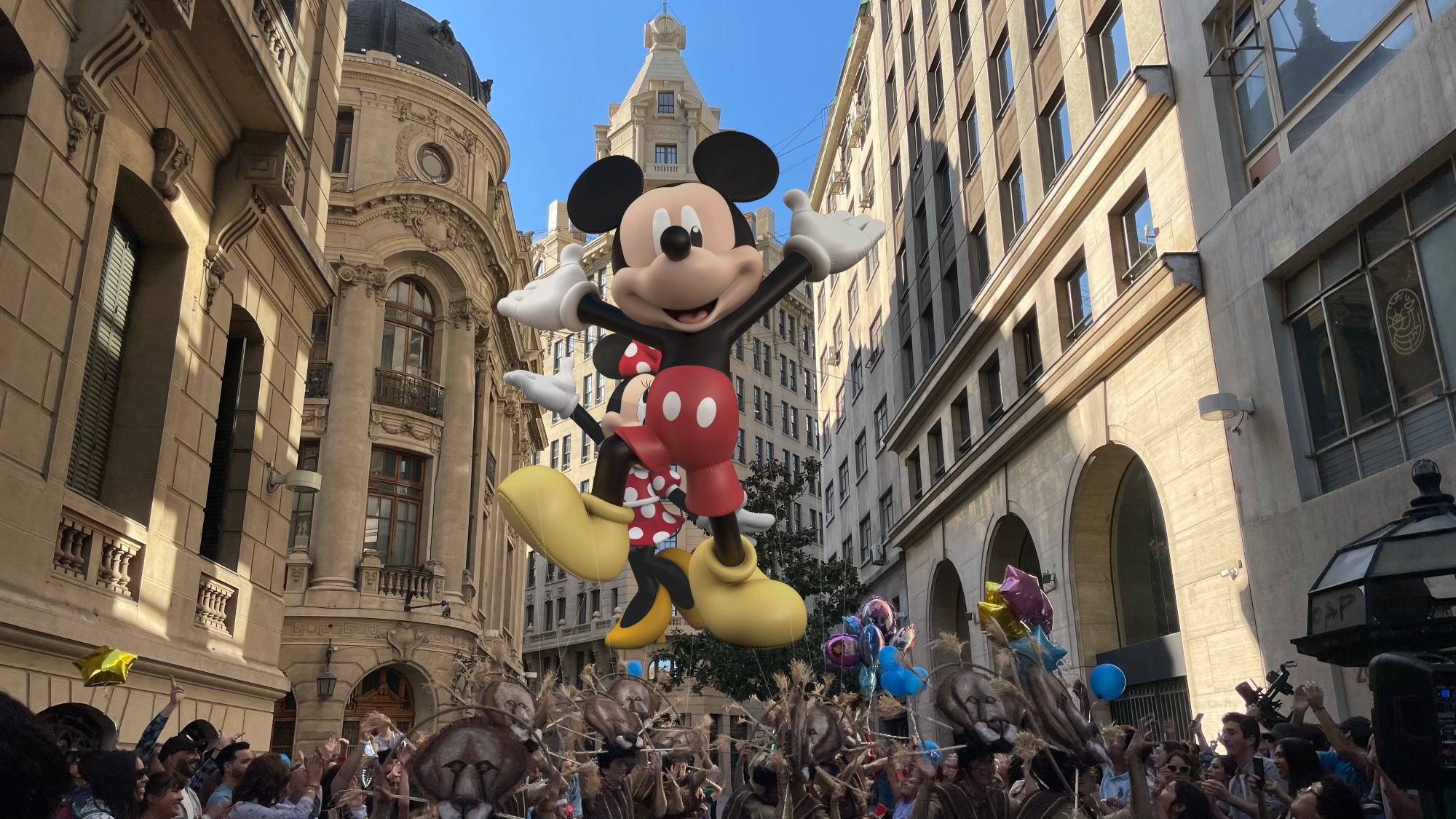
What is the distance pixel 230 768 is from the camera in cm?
696

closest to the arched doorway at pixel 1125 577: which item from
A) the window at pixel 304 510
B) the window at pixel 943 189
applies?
the window at pixel 943 189

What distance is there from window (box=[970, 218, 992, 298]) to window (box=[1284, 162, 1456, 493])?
1051 cm

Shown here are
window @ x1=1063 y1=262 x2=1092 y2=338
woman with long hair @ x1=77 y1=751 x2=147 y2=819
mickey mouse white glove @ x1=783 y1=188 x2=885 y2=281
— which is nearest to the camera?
woman with long hair @ x1=77 y1=751 x2=147 y2=819

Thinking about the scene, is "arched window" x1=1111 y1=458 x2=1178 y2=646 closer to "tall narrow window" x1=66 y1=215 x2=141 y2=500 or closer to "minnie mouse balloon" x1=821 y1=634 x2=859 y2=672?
"minnie mouse balloon" x1=821 y1=634 x2=859 y2=672

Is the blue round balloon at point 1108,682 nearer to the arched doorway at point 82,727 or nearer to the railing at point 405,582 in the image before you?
the arched doorway at point 82,727

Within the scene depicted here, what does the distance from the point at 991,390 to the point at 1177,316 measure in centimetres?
799

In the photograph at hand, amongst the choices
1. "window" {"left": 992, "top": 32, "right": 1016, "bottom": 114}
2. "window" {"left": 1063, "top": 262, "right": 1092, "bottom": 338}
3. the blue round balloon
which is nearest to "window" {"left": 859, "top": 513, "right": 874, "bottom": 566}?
"window" {"left": 992, "top": 32, "right": 1016, "bottom": 114}

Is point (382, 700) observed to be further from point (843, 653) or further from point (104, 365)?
point (104, 365)

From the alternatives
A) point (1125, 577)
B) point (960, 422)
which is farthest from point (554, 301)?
point (960, 422)

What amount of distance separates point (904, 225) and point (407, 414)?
14363 mm

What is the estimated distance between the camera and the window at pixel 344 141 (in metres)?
26.9

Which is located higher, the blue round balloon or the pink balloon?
the pink balloon

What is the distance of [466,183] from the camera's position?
2900cm

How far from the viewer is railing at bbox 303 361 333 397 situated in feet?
81.9
